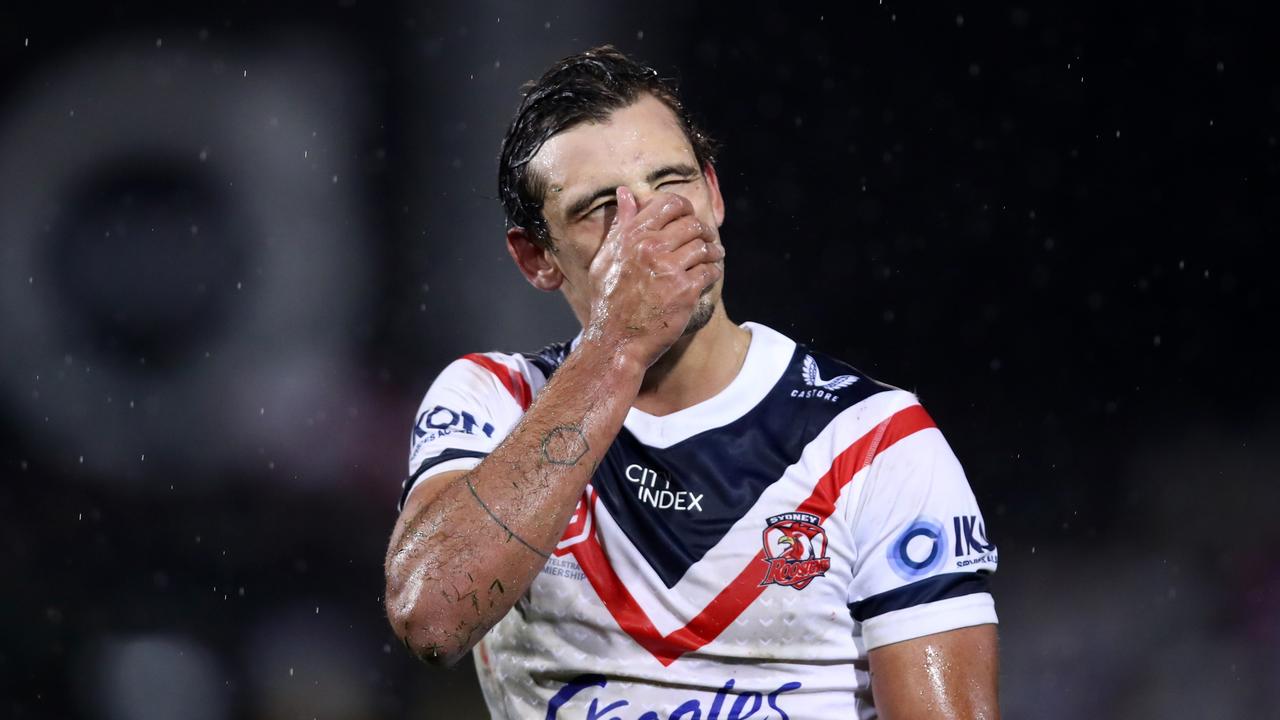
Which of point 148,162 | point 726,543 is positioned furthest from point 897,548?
point 148,162

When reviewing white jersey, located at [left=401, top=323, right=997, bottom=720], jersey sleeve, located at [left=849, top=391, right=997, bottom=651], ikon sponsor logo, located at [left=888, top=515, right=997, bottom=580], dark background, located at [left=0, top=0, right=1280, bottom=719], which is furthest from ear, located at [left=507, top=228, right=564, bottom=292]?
dark background, located at [left=0, top=0, right=1280, bottom=719]

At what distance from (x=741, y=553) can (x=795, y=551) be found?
0.09 meters

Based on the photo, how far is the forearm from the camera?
1.68 meters

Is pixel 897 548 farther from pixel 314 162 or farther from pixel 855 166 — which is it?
pixel 314 162

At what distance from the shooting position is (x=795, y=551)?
1.95 metres

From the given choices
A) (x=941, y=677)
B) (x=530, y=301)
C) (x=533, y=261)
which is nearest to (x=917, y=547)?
(x=941, y=677)

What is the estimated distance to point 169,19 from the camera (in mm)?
4734

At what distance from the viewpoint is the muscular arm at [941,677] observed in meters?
1.73

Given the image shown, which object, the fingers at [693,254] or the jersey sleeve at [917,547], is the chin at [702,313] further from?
the jersey sleeve at [917,547]

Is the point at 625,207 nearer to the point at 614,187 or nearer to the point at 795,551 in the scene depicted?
the point at 614,187

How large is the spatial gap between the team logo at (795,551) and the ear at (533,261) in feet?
1.98

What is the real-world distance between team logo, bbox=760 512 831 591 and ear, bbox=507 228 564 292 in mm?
602

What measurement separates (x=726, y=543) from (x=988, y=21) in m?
3.20

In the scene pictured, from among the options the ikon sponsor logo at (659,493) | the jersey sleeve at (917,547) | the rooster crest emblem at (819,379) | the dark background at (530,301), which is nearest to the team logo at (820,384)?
the rooster crest emblem at (819,379)
